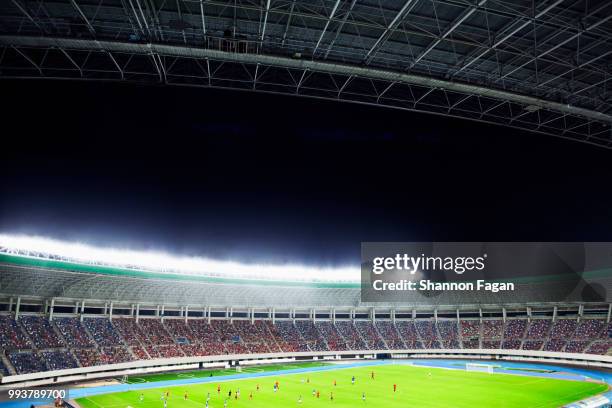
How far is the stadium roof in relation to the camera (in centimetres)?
2055

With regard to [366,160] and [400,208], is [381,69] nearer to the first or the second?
[366,160]

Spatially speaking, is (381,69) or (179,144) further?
(179,144)

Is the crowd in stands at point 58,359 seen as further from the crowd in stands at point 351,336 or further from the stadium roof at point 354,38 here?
the crowd in stands at point 351,336

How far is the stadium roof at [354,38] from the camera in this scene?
2055 cm

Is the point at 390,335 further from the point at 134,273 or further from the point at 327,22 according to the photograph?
the point at 327,22

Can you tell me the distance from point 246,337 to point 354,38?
5635 centimetres

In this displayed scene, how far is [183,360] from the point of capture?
59.0 m

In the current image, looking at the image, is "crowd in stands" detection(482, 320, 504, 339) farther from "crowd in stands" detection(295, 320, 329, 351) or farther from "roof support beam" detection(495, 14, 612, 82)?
"roof support beam" detection(495, 14, 612, 82)

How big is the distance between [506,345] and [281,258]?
130ft

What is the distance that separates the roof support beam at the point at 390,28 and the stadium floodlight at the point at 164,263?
3665 cm

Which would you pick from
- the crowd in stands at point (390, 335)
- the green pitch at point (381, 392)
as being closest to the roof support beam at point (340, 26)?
the green pitch at point (381, 392)

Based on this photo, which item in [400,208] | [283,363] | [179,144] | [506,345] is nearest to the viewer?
[179,144]

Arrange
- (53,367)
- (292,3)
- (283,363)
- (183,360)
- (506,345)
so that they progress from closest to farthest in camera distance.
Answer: (292,3), (53,367), (183,360), (283,363), (506,345)

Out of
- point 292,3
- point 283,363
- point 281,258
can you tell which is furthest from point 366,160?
point 292,3
